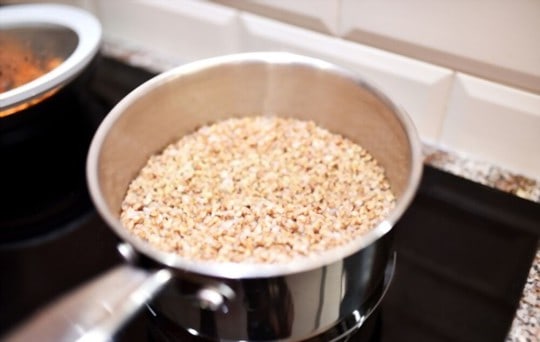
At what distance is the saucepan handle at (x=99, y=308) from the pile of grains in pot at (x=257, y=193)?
11 cm

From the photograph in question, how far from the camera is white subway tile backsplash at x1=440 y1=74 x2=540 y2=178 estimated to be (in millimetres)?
677

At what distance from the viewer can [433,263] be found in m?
0.64

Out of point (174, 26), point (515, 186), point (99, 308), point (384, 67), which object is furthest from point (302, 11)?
point (99, 308)

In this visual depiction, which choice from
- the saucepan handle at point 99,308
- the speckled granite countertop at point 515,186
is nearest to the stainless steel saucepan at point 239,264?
the saucepan handle at point 99,308

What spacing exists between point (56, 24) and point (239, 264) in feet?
1.86

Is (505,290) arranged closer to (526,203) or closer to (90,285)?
(526,203)

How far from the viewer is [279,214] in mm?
636

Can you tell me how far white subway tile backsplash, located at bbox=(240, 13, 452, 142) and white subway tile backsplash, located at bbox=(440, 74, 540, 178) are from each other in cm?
2

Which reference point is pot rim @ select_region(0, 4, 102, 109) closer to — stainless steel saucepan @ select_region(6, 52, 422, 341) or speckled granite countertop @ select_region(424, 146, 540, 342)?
stainless steel saucepan @ select_region(6, 52, 422, 341)

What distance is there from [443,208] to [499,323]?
0.16 metres

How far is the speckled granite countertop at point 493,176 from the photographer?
1.86 feet

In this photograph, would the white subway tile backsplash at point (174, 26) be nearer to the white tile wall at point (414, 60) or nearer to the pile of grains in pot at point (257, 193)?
the white tile wall at point (414, 60)

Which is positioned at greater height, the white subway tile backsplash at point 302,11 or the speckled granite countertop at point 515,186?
the white subway tile backsplash at point 302,11

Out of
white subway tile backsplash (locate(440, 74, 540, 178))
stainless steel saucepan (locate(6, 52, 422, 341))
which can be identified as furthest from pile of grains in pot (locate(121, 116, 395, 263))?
white subway tile backsplash (locate(440, 74, 540, 178))
